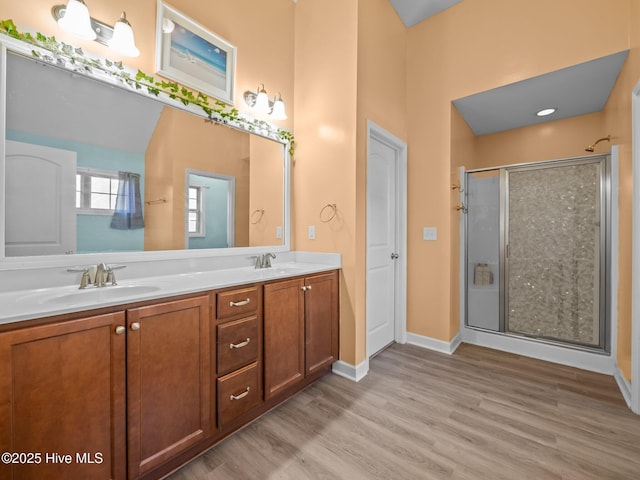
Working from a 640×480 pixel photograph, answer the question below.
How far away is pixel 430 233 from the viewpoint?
291 cm

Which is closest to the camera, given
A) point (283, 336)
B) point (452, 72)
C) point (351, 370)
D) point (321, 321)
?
point (283, 336)

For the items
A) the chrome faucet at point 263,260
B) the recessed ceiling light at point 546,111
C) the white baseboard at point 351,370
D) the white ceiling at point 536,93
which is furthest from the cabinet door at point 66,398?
the recessed ceiling light at point 546,111

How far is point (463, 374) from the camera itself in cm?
236

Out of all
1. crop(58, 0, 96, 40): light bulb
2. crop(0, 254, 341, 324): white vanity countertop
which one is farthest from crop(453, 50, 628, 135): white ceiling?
crop(58, 0, 96, 40): light bulb

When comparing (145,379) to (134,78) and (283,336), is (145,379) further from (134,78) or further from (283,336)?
(134,78)

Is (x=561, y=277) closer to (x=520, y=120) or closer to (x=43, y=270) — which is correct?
(x=520, y=120)

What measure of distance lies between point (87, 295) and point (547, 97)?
3.87 meters

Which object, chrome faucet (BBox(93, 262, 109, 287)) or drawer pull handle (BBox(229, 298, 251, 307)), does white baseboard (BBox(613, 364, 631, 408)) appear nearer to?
drawer pull handle (BBox(229, 298, 251, 307))

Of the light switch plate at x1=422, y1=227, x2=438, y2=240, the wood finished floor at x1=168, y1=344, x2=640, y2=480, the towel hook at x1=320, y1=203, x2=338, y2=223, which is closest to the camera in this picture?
the wood finished floor at x1=168, y1=344, x2=640, y2=480

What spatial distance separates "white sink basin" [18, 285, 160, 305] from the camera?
114 cm

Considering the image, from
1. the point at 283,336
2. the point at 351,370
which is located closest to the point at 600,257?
the point at 351,370

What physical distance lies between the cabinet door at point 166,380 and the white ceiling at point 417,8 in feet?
10.6

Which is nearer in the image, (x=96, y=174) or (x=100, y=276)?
(x=100, y=276)

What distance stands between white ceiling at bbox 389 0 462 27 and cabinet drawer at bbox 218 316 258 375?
3.19m
